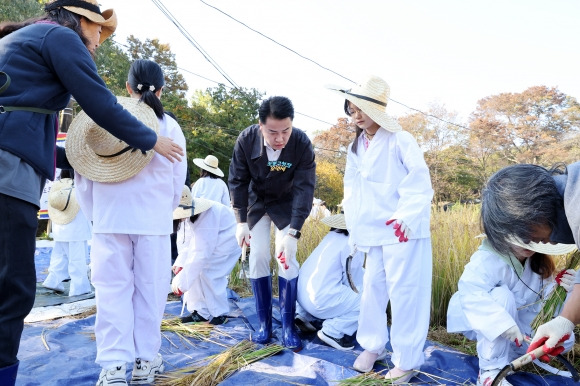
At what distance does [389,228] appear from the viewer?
2.56 m

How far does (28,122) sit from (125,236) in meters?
0.77

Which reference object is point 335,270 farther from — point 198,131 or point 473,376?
point 198,131

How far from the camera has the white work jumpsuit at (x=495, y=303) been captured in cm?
235

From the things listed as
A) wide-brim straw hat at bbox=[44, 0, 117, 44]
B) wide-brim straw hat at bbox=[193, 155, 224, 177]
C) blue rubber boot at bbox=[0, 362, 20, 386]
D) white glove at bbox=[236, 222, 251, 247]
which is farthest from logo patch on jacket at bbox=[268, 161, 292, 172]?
wide-brim straw hat at bbox=[193, 155, 224, 177]

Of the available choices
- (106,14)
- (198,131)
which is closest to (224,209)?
(106,14)

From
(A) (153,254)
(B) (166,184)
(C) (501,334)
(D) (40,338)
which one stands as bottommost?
(D) (40,338)

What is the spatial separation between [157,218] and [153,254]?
0.19 metres

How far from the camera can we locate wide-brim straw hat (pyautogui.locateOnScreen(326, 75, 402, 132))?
2613 millimetres

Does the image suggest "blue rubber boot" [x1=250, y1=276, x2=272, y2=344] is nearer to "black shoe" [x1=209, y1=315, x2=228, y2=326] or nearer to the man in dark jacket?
the man in dark jacket

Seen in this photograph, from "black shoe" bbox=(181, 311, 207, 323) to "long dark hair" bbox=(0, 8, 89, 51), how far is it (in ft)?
7.75

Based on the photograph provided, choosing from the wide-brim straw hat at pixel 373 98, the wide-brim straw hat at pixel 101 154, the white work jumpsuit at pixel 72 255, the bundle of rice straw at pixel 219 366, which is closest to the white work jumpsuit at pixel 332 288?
the bundle of rice straw at pixel 219 366

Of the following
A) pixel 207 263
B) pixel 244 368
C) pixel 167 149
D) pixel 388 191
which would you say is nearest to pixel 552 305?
pixel 388 191

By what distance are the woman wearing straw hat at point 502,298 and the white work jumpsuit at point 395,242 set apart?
24 centimetres

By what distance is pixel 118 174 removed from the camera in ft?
7.64
